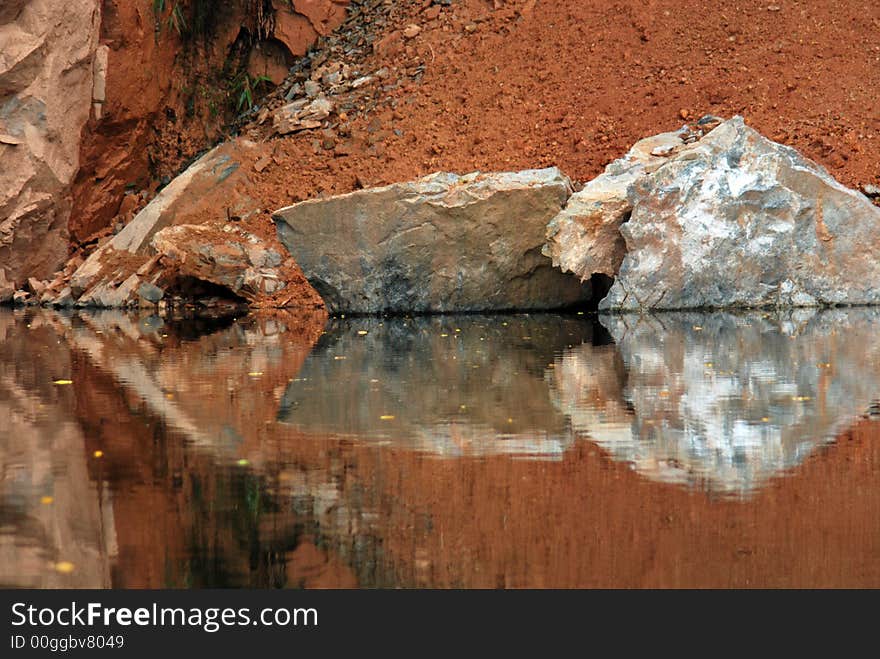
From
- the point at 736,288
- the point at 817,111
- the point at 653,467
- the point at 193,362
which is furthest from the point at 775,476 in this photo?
the point at 817,111

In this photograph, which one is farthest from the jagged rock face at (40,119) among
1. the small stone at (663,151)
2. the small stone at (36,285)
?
the small stone at (663,151)

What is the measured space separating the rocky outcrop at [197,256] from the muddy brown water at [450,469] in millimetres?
7944

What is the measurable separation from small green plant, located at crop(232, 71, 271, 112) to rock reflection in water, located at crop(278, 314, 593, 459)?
10.4 meters

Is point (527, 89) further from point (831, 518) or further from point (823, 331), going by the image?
point (831, 518)

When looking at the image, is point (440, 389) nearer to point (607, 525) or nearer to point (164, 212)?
point (607, 525)

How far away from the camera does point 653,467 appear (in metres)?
5.87

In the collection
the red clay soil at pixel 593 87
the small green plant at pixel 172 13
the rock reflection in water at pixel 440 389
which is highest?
the small green plant at pixel 172 13

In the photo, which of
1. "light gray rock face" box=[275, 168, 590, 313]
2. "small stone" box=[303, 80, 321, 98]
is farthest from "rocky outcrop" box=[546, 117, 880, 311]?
"small stone" box=[303, 80, 321, 98]

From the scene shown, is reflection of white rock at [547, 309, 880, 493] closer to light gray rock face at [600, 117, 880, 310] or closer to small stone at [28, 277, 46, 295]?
light gray rock face at [600, 117, 880, 310]

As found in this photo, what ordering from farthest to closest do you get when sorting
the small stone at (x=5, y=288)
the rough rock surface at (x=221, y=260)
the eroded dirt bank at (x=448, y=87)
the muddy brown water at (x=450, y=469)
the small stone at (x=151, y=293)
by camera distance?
the small stone at (x=5, y=288), the eroded dirt bank at (x=448, y=87), the small stone at (x=151, y=293), the rough rock surface at (x=221, y=260), the muddy brown water at (x=450, y=469)

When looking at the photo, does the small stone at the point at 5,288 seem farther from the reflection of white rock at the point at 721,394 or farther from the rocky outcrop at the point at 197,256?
the reflection of white rock at the point at 721,394

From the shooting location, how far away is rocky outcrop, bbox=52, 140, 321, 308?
19203 millimetres

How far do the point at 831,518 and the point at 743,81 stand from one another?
55.1 ft

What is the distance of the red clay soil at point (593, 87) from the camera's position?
19812 mm
